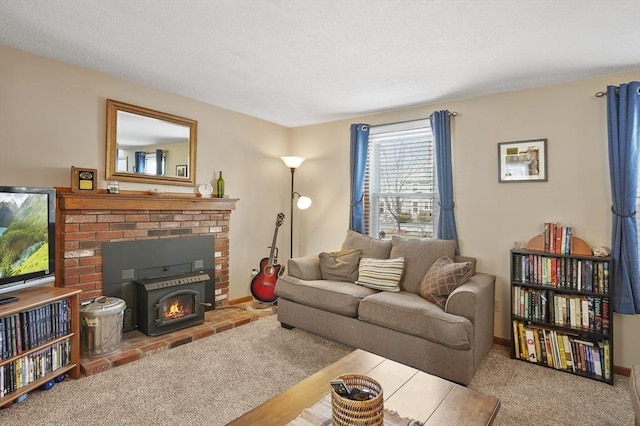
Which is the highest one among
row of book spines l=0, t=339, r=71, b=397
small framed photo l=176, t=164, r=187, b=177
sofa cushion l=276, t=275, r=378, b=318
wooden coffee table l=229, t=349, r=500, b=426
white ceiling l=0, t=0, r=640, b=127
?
white ceiling l=0, t=0, r=640, b=127

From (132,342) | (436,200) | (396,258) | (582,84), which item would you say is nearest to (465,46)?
(582,84)

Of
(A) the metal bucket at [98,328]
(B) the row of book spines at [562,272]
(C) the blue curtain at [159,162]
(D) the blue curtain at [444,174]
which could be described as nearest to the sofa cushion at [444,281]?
(B) the row of book spines at [562,272]

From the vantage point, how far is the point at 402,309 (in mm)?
2658

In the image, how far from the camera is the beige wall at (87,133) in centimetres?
257

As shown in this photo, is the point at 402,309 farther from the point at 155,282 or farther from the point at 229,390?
the point at 155,282

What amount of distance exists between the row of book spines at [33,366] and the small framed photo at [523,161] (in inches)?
153

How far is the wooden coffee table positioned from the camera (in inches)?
53.7

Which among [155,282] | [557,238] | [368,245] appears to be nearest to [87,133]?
[155,282]

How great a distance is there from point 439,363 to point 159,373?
2.09m

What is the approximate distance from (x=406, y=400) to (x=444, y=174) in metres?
2.51

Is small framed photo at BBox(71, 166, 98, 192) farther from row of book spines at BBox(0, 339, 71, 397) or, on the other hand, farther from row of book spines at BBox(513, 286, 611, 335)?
row of book spines at BBox(513, 286, 611, 335)

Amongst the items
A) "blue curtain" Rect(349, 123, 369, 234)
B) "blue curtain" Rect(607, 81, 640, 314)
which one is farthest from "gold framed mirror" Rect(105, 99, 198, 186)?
"blue curtain" Rect(607, 81, 640, 314)

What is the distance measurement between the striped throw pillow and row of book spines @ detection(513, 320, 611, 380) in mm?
1061

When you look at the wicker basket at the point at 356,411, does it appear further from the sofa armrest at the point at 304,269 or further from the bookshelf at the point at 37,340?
the sofa armrest at the point at 304,269
